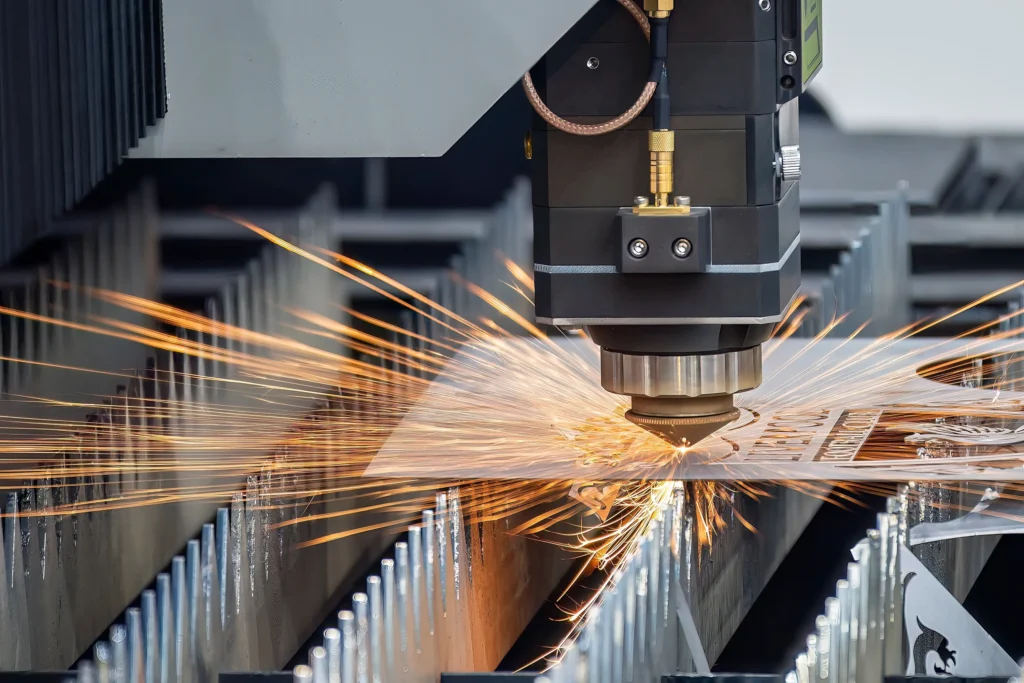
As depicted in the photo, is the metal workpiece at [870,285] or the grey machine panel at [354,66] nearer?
the grey machine panel at [354,66]

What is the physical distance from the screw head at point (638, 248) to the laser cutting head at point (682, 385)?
17 cm

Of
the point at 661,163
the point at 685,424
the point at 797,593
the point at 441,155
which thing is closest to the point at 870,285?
the point at 797,593

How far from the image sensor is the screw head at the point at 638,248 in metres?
1.59

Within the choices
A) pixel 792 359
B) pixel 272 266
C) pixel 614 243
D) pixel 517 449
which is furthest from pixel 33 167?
pixel 272 266

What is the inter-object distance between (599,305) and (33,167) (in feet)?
1.98

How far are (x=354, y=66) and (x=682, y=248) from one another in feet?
1.33

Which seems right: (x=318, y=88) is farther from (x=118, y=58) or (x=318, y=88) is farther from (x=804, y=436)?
(x=804, y=436)

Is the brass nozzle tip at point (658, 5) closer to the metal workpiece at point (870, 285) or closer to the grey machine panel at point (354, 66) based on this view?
the grey machine panel at point (354, 66)

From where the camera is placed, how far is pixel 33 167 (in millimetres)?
1493

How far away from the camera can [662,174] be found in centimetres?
159

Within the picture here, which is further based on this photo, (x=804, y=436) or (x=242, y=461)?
(x=242, y=461)

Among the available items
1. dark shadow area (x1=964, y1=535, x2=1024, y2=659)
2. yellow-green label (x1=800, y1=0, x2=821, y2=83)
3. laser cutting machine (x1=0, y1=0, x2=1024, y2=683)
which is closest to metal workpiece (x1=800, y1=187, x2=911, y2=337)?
laser cutting machine (x1=0, y1=0, x2=1024, y2=683)

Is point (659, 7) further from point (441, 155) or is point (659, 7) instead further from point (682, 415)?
point (682, 415)

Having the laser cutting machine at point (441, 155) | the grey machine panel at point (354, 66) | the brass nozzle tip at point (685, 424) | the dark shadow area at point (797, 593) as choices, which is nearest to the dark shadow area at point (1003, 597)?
the laser cutting machine at point (441, 155)
